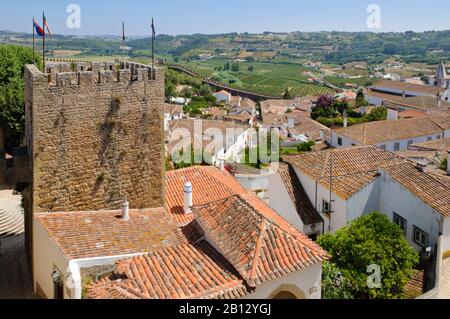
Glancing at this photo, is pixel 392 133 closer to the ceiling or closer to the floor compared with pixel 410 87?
closer to the floor

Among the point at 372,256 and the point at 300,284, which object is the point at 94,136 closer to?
the point at 300,284

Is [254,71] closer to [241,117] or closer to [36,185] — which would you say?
[241,117]

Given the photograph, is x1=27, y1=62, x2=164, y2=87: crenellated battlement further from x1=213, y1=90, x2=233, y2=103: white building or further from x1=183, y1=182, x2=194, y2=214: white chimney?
x1=213, y1=90, x2=233, y2=103: white building

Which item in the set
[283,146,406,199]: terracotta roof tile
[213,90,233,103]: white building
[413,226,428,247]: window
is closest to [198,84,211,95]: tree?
[213,90,233,103]: white building

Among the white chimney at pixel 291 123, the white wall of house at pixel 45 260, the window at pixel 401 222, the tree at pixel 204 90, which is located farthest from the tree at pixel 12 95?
the tree at pixel 204 90

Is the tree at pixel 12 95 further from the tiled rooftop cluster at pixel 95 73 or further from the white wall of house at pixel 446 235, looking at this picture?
the white wall of house at pixel 446 235

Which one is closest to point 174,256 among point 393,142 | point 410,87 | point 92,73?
point 92,73
